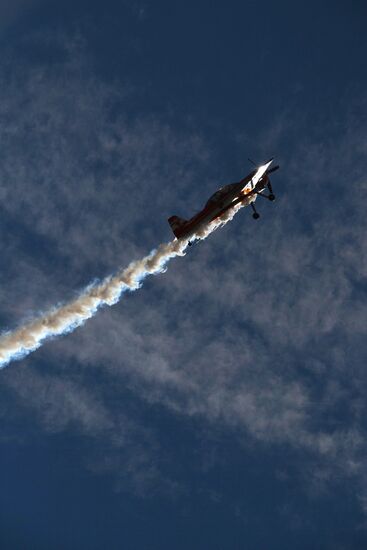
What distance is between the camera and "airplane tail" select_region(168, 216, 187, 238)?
7162 centimetres

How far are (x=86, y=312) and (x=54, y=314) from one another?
4.25m

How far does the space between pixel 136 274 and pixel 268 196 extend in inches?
801

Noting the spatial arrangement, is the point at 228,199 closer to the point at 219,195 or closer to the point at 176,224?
the point at 219,195

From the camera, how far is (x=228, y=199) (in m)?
70.9

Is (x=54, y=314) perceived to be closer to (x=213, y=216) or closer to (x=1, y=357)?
(x=1, y=357)

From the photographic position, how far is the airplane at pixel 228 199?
70688 millimetres

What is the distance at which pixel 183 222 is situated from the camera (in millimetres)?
71812

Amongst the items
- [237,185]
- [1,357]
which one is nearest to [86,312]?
[1,357]

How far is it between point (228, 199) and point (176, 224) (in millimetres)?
7782

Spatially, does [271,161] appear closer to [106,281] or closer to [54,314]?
[106,281]

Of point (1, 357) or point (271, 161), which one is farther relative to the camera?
point (271, 161)

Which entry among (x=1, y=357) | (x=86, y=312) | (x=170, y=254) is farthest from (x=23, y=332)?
(x=170, y=254)

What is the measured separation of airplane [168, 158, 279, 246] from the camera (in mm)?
70688

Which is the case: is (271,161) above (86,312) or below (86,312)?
above
